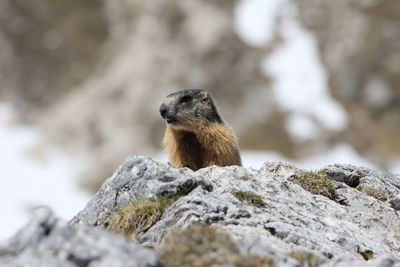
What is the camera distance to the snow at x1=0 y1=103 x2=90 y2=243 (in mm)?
79250

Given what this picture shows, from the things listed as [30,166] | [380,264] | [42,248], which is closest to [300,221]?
[380,264]

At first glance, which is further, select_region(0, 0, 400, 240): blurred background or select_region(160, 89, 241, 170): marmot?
select_region(0, 0, 400, 240): blurred background

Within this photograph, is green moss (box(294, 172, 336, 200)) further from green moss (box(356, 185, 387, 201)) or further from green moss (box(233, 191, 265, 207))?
green moss (box(233, 191, 265, 207))

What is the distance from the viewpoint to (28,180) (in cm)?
8662

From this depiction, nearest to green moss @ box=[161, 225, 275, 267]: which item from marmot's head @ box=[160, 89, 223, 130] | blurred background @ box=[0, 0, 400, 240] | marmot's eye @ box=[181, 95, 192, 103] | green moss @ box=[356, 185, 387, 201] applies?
green moss @ box=[356, 185, 387, 201]

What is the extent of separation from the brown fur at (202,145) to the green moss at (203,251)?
8290 mm

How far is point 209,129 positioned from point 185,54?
9007cm

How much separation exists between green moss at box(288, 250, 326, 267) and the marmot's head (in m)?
9.33

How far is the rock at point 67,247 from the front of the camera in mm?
9828

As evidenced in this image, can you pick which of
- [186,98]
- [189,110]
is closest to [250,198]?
[189,110]

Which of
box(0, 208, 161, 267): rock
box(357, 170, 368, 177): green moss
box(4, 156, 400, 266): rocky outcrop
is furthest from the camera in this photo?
box(357, 170, 368, 177): green moss

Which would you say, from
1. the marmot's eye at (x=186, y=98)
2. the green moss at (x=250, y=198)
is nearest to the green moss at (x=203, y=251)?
the green moss at (x=250, y=198)

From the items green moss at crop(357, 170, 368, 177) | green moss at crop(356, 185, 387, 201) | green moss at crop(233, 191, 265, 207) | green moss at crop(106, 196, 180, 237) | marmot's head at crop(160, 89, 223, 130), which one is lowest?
green moss at crop(106, 196, 180, 237)

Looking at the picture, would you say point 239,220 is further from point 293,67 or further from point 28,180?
point 293,67
